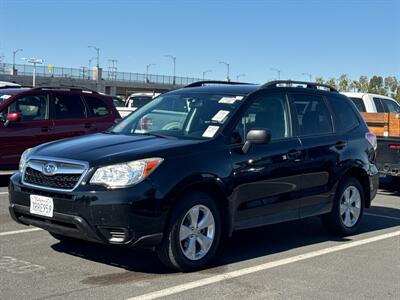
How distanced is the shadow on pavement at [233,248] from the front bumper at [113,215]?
40cm

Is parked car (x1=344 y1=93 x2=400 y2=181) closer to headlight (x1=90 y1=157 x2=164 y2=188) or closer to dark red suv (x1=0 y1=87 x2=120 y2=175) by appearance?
dark red suv (x1=0 y1=87 x2=120 y2=175)

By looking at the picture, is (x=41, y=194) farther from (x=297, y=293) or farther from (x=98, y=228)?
(x=297, y=293)

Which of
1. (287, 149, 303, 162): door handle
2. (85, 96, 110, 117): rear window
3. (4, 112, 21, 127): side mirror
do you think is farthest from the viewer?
(85, 96, 110, 117): rear window

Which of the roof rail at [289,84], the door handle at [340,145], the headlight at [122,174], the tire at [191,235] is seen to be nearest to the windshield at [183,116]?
the roof rail at [289,84]

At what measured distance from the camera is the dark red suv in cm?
1102

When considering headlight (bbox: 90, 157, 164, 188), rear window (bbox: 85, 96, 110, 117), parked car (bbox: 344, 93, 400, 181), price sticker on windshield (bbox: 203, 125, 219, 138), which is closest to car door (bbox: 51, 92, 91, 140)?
rear window (bbox: 85, 96, 110, 117)

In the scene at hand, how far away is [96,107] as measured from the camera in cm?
1233

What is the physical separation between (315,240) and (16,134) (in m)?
6.24

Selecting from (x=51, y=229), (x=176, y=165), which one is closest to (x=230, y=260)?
(x=176, y=165)

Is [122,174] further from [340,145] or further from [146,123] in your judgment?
[340,145]

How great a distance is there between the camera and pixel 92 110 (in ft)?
40.2

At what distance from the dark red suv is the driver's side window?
5899mm

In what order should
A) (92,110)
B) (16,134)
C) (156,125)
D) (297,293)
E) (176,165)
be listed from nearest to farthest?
(297,293)
(176,165)
(156,125)
(16,134)
(92,110)

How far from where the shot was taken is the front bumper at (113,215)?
16.8 feet
